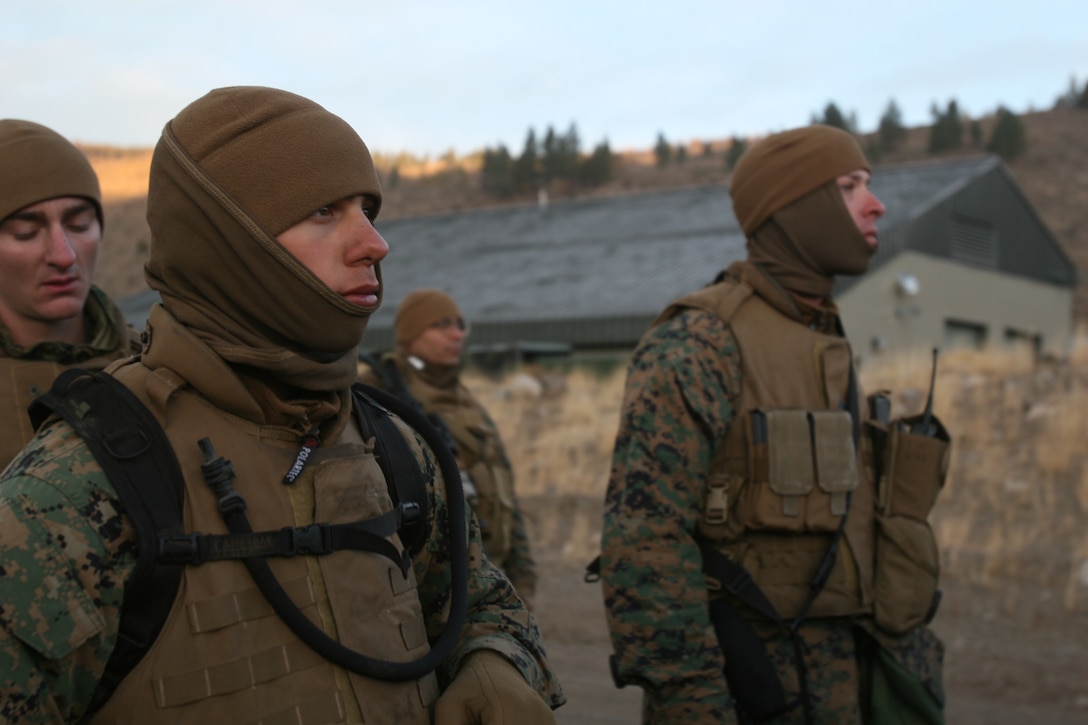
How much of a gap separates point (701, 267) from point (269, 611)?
25982 mm

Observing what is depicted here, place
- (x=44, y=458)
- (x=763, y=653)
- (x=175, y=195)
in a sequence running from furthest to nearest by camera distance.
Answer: (x=763, y=653) → (x=175, y=195) → (x=44, y=458)

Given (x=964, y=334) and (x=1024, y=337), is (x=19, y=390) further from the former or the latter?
(x=1024, y=337)

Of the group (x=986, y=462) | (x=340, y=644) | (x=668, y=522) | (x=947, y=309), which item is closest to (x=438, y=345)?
(x=668, y=522)

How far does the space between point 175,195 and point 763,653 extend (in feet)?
7.02

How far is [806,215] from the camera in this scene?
3871 mm

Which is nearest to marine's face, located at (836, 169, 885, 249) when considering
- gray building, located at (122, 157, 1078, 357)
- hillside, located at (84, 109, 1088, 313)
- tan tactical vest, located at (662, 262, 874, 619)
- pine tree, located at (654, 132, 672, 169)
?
tan tactical vest, located at (662, 262, 874, 619)

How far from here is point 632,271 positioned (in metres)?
28.6

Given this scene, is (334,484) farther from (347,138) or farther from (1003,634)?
(1003,634)

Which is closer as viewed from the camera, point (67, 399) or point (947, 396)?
point (67, 399)

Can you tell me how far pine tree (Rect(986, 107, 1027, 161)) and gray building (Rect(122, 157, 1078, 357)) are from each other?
1060 inches

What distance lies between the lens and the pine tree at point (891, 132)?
63344mm

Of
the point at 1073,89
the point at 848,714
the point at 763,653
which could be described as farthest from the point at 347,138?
the point at 1073,89

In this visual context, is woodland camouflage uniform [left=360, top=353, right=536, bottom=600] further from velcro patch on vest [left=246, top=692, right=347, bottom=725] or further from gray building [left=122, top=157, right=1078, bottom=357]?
gray building [left=122, top=157, right=1078, bottom=357]

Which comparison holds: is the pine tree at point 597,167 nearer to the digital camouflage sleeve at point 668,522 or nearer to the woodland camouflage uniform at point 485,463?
the woodland camouflage uniform at point 485,463
